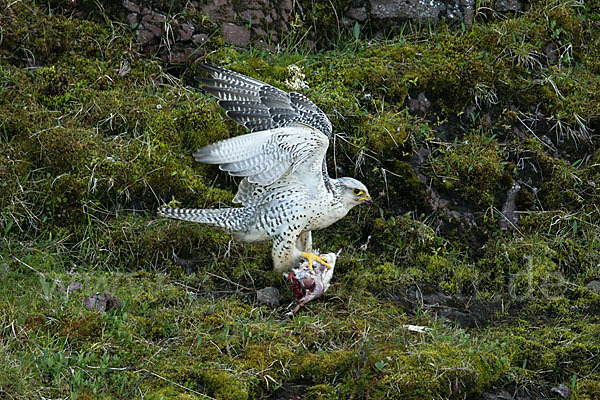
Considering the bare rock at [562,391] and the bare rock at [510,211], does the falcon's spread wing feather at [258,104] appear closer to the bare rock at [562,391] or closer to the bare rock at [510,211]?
the bare rock at [510,211]

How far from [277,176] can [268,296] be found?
964mm

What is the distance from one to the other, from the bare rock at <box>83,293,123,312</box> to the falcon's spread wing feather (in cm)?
196

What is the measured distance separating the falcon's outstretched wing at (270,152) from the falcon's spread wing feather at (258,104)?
0.25m

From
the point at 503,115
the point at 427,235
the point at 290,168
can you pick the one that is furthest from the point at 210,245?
the point at 503,115

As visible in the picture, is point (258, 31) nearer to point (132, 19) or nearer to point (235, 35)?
point (235, 35)

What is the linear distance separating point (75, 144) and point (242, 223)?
1664mm

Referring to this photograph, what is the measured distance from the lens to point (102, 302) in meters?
5.17

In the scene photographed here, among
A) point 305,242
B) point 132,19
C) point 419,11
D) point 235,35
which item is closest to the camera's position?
point 305,242

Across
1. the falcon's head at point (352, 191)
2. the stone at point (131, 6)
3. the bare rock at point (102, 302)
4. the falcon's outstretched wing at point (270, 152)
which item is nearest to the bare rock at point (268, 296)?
the falcon's outstretched wing at point (270, 152)

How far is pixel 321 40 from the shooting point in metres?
8.53

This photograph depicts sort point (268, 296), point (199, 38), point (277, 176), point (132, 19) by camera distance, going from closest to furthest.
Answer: point (268, 296) < point (277, 176) < point (132, 19) < point (199, 38)

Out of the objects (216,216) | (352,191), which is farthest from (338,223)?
(216,216)

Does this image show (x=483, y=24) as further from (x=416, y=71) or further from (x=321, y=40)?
(x=321, y=40)

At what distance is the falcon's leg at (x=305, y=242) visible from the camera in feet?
21.5
